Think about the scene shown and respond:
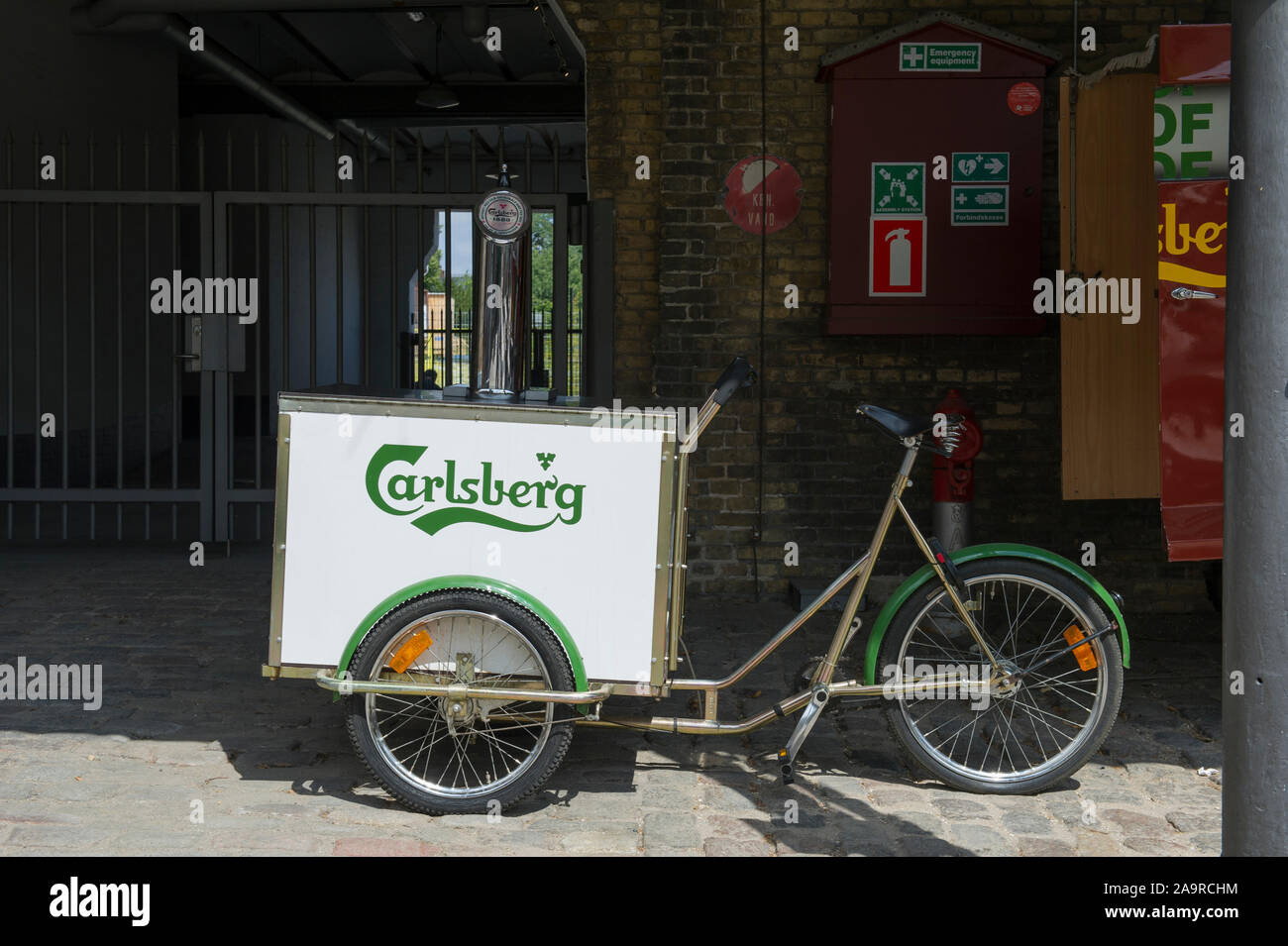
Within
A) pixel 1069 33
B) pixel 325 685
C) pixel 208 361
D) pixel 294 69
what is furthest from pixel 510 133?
pixel 325 685

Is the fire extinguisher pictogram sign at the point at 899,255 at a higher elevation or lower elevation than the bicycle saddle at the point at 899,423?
higher

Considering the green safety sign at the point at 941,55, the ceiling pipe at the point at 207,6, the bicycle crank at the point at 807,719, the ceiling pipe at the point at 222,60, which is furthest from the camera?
the ceiling pipe at the point at 222,60

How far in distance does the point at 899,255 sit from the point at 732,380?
303 cm

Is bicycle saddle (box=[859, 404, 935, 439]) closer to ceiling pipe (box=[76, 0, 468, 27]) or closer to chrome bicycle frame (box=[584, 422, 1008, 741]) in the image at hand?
chrome bicycle frame (box=[584, 422, 1008, 741])

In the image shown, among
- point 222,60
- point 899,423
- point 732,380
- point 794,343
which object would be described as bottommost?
point 899,423

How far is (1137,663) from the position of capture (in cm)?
597

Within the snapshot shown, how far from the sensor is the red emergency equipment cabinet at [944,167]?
672 cm

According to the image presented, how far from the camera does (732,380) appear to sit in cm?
409

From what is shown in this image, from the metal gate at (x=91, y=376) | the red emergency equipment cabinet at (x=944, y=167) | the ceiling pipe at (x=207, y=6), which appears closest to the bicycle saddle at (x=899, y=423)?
the red emergency equipment cabinet at (x=944, y=167)

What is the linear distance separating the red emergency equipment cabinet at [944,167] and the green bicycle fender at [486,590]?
3.53m

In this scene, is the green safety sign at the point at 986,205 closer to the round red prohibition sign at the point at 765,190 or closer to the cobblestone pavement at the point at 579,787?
the round red prohibition sign at the point at 765,190

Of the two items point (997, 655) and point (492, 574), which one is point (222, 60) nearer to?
point (492, 574)

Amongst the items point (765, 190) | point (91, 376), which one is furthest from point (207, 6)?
point (765, 190)

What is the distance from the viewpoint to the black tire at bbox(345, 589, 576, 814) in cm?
→ 393
